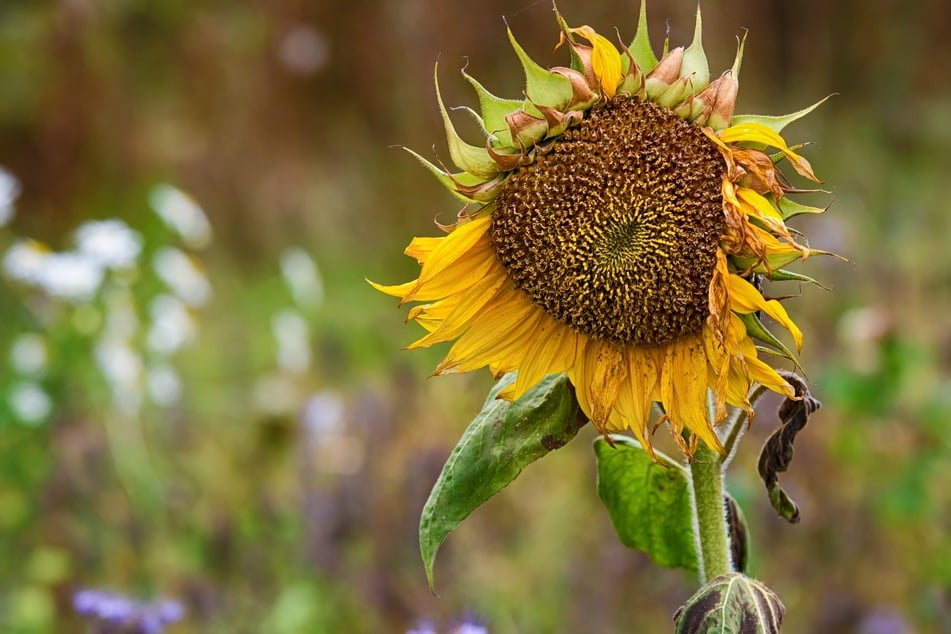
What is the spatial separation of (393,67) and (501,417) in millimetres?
5343

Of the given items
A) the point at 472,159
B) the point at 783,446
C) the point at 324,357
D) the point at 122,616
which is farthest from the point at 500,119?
the point at 324,357

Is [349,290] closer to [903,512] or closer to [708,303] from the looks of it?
[903,512]

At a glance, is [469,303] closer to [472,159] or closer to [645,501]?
[472,159]

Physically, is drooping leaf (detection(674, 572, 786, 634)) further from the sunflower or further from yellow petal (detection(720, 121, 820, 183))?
yellow petal (detection(720, 121, 820, 183))

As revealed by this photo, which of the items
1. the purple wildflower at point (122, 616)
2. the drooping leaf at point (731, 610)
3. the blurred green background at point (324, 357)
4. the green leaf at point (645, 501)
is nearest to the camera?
the drooping leaf at point (731, 610)

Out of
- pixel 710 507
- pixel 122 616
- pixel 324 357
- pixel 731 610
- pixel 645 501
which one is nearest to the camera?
pixel 731 610

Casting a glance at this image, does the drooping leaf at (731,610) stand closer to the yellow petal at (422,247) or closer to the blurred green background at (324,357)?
the yellow petal at (422,247)

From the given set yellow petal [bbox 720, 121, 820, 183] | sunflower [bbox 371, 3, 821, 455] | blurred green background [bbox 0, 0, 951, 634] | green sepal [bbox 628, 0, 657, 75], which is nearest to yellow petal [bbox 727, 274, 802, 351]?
sunflower [bbox 371, 3, 821, 455]

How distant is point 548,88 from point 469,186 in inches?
4.4

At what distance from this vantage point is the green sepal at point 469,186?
40.6 inches

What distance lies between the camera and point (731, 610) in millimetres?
Answer: 962

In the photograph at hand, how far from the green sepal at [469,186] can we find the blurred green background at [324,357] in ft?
1.60

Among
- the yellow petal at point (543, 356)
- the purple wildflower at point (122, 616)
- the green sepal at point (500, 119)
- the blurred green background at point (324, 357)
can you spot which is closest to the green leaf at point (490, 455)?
the yellow petal at point (543, 356)

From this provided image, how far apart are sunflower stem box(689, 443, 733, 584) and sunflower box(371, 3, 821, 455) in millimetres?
34
